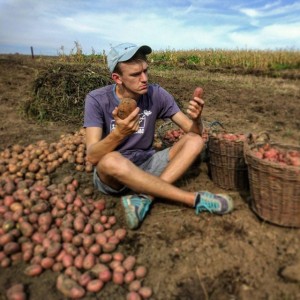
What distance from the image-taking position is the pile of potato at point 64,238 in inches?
84.2

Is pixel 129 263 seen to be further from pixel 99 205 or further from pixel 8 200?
pixel 8 200

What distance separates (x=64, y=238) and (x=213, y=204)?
46.7 inches

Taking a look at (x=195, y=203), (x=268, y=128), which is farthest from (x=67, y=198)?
(x=268, y=128)

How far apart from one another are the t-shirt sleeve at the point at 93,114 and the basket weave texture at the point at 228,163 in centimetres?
112

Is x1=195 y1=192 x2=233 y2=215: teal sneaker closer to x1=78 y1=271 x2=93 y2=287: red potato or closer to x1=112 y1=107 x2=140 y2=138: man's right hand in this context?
x1=112 y1=107 x2=140 y2=138: man's right hand

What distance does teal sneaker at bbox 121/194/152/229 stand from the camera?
2.67m

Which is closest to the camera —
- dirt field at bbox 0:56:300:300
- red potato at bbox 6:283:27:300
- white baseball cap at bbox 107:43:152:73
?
red potato at bbox 6:283:27:300

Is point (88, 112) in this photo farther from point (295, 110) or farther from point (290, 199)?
point (295, 110)

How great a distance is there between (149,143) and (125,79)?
676 millimetres

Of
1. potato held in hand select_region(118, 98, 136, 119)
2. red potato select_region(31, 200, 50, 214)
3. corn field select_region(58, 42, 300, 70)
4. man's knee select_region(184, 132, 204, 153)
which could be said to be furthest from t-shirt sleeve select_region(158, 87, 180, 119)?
corn field select_region(58, 42, 300, 70)

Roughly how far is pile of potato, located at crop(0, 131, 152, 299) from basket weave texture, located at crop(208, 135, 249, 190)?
1.16 m

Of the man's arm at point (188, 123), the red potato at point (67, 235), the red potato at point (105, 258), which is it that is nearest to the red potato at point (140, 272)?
the red potato at point (105, 258)

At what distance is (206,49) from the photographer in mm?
25547

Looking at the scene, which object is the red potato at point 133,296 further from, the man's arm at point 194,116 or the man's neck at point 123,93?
the man's neck at point 123,93
